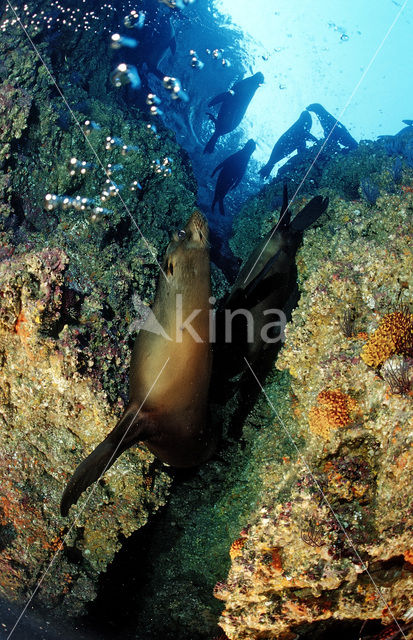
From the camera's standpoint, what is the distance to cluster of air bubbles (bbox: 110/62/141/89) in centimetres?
655

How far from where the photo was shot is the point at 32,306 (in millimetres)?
2637

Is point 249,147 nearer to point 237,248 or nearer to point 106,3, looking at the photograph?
point 237,248

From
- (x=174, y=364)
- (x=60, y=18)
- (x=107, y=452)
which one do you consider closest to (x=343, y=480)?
(x=174, y=364)

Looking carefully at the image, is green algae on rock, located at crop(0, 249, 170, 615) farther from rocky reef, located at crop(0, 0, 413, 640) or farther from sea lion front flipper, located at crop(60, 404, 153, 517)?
sea lion front flipper, located at crop(60, 404, 153, 517)

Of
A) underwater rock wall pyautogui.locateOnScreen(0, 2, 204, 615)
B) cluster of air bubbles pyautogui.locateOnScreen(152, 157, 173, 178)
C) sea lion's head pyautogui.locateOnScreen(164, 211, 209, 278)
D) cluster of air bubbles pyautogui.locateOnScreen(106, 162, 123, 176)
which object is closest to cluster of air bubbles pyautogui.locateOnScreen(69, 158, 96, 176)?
underwater rock wall pyautogui.locateOnScreen(0, 2, 204, 615)

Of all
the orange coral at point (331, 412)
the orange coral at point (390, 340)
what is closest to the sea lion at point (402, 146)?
the orange coral at point (390, 340)

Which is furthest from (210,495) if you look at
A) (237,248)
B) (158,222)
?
(237,248)

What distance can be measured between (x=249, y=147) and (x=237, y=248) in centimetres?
251

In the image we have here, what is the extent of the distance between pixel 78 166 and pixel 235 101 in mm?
4447

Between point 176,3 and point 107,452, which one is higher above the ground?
point 176,3

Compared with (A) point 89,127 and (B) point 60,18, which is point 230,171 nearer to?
(A) point 89,127

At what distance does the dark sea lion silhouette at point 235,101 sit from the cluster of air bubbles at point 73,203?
13.3 ft

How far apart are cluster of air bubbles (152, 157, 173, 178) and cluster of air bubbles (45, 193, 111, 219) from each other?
137cm

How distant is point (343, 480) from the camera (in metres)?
2.38
